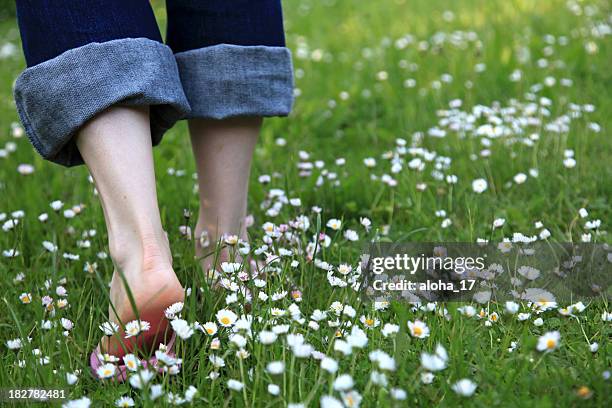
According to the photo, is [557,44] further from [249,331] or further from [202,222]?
[249,331]

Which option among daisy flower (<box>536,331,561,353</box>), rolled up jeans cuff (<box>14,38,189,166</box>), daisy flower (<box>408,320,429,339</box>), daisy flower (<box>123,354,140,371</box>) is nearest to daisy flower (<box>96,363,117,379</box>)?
daisy flower (<box>123,354,140,371</box>)

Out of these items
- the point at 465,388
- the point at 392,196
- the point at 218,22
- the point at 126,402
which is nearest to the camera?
the point at 465,388

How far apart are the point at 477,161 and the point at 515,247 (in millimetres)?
763

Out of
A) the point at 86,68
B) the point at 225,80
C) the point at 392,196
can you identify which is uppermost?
the point at 86,68

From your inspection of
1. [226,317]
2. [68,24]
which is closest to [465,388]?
[226,317]

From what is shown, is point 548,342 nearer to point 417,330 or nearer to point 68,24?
point 417,330

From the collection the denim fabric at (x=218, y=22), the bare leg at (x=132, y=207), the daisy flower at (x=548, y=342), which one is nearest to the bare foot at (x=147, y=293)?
the bare leg at (x=132, y=207)

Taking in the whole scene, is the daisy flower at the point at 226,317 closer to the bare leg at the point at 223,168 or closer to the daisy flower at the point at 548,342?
the bare leg at the point at 223,168

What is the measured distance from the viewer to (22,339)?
1.35m

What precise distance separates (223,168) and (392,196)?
68 centimetres

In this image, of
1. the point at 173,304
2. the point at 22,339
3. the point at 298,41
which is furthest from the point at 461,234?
the point at 298,41

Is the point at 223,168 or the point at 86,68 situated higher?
the point at 86,68

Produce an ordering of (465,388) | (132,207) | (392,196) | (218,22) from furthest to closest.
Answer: (392,196) → (218,22) → (132,207) → (465,388)

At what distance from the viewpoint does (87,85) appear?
1331mm
